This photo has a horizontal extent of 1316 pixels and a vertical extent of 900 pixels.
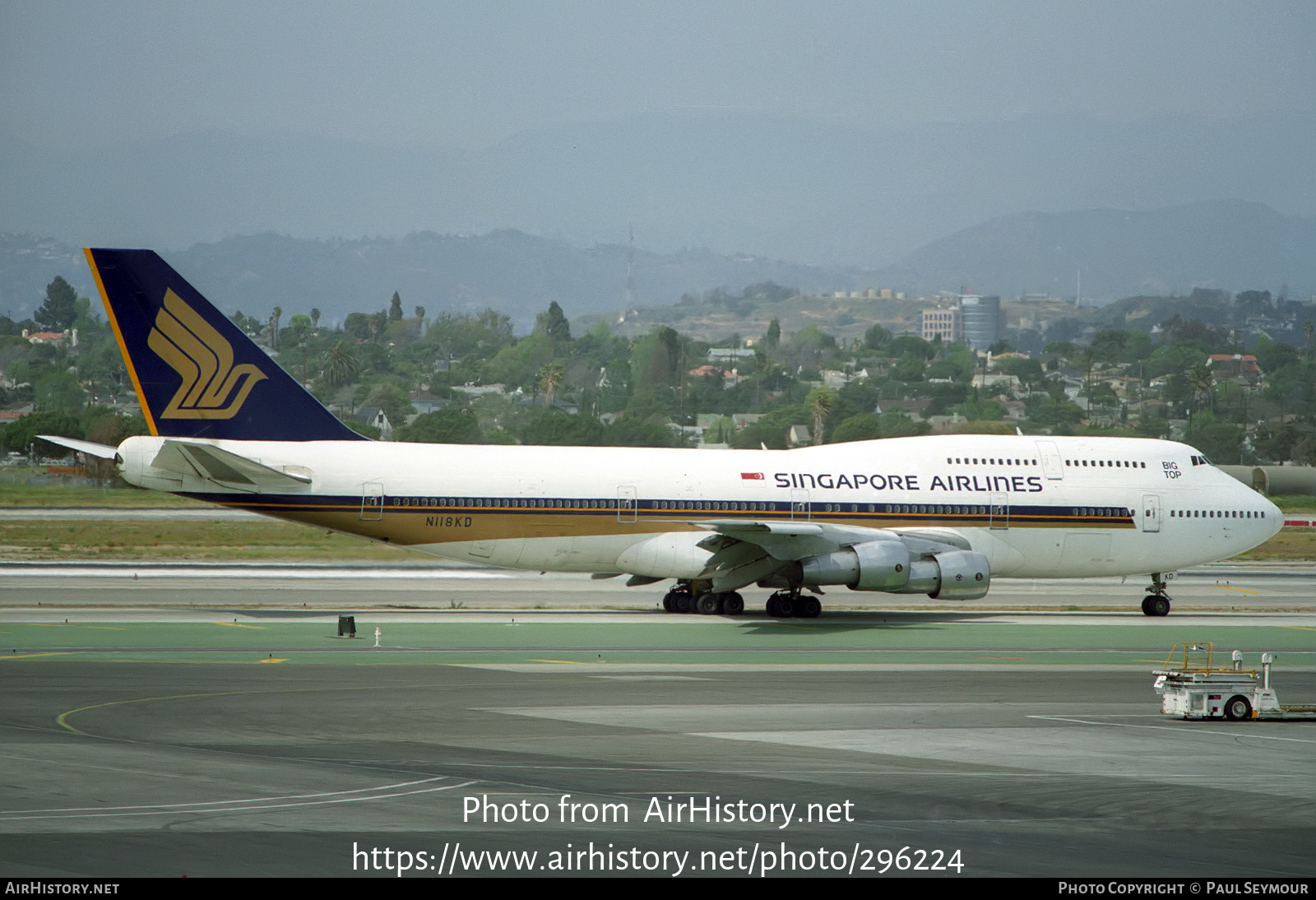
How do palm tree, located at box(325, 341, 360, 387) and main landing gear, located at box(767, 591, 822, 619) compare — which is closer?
main landing gear, located at box(767, 591, 822, 619)

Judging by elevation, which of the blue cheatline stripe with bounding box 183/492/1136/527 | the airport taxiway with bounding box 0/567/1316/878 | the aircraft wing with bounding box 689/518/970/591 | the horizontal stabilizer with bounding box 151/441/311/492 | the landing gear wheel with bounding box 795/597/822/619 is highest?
the horizontal stabilizer with bounding box 151/441/311/492

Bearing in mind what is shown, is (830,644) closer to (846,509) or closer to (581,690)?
(846,509)

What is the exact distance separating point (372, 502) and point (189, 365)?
17.6 feet

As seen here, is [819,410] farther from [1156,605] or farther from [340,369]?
[1156,605]

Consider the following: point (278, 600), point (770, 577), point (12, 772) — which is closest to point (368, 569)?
point (278, 600)

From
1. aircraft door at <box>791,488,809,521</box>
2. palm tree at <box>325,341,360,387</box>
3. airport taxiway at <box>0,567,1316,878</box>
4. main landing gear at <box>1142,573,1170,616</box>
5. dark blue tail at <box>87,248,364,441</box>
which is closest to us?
airport taxiway at <box>0,567,1316,878</box>

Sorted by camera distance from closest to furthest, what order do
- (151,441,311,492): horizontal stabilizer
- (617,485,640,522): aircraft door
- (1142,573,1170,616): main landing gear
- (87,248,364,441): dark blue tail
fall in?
(151,441,311,492): horizontal stabilizer < (87,248,364,441): dark blue tail < (617,485,640,522): aircraft door < (1142,573,1170,616): main landing gear

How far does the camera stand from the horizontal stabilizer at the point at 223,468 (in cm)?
2991

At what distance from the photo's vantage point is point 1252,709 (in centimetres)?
1936

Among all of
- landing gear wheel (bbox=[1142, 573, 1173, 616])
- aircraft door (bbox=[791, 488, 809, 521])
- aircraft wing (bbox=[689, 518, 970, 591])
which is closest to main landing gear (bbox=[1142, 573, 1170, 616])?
landing gear wheel (bbox=[1142, 573, 1173, 616])

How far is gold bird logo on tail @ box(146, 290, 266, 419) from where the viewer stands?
3169 centimetres

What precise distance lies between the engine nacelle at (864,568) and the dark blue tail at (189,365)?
39.3 feet

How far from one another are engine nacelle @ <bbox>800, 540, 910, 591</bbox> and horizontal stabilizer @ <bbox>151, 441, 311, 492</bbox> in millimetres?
11835

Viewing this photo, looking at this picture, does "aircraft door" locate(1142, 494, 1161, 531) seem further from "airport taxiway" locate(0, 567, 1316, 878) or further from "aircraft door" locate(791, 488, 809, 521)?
"aircraft door" locate(791, 488, 809, 521)
